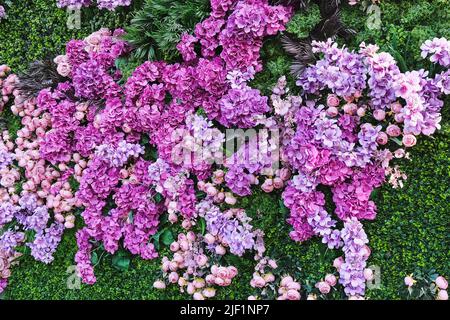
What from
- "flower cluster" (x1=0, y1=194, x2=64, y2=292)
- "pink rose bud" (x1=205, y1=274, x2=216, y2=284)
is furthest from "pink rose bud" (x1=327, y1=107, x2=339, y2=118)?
"flower cluster" (x1=0, y1=194, x2=64, y2=292)

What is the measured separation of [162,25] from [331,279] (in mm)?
1859

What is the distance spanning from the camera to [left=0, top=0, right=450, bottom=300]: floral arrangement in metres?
2.51

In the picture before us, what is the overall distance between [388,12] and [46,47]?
103 inches

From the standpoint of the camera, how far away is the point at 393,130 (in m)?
2.44

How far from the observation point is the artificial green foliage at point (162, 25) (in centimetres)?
292

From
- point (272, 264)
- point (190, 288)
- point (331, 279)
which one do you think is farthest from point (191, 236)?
point (331, 279)

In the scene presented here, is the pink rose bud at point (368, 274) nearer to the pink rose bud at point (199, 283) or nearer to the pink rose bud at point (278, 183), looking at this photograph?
the pink rose bud at point (278, 183)

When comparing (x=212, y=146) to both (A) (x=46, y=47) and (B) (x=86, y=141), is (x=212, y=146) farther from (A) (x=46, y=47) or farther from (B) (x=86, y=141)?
(A) (x=46, y=47)

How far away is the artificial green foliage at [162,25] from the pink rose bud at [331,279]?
165 cm

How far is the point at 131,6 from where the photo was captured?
11.2 feet

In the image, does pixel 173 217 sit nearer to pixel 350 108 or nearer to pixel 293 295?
pixel 293 295

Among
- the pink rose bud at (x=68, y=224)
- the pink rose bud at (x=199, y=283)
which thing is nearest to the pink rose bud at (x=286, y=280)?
the pink rose bud at (x=199, y=283)

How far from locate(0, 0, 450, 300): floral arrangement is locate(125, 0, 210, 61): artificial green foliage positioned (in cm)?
9

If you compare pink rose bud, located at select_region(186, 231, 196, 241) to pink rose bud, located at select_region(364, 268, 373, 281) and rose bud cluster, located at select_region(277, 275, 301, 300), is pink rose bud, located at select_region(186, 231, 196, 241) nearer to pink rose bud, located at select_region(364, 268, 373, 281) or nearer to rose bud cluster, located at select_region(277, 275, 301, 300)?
rose bud cluster, located at select_region(277, 275, 301, 300)
